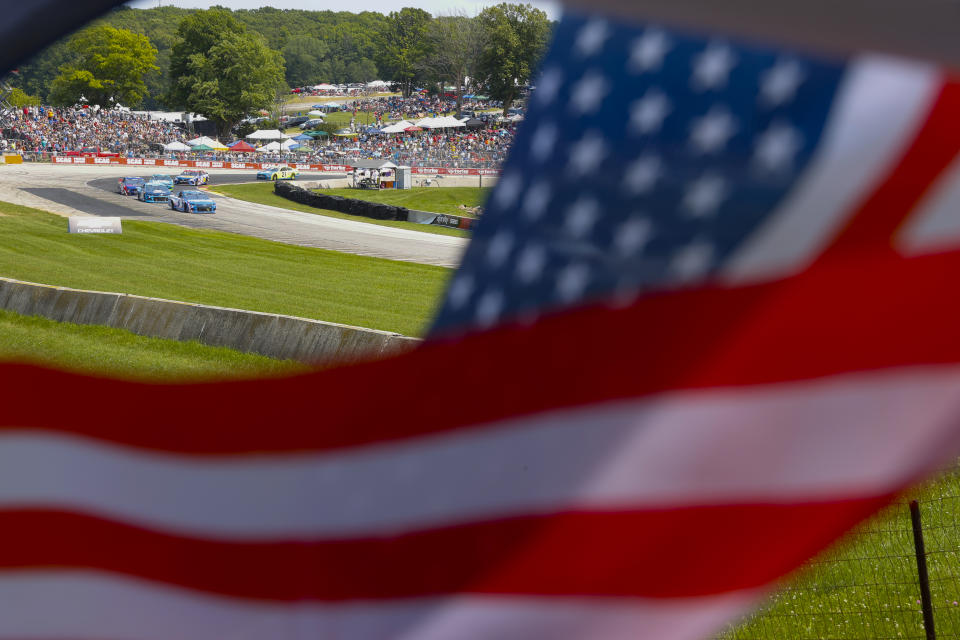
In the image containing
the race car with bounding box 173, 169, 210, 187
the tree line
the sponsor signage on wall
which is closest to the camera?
the tree line

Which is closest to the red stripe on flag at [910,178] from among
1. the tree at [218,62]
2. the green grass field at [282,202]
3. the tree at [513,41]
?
the tree at [513,41]

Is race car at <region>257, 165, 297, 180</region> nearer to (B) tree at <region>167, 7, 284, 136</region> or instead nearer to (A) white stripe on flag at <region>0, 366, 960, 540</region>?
(B) tree at <region>167, 7, 284, 136</region>

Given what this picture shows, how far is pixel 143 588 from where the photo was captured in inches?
66.7

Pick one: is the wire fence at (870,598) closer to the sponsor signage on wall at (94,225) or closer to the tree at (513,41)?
the tree at (513,41)

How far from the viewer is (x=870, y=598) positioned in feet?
20.1

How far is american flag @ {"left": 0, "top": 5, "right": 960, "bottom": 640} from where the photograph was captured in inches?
44.9

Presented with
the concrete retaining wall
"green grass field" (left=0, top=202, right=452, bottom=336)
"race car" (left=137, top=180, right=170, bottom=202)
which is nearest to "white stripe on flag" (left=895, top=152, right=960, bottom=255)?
the concrete retaining wall

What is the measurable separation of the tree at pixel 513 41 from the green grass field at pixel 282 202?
27.5 meters

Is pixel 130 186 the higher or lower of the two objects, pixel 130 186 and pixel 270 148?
the lower

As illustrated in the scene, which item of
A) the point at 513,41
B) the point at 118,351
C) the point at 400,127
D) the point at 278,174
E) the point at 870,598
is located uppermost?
the point at 400,127

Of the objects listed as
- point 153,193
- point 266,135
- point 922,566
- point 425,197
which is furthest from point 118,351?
point 266,135

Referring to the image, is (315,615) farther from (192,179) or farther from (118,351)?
(192,179)

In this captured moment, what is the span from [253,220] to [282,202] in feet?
25.4

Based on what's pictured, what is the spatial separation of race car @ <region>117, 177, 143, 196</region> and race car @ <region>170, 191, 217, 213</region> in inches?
175
